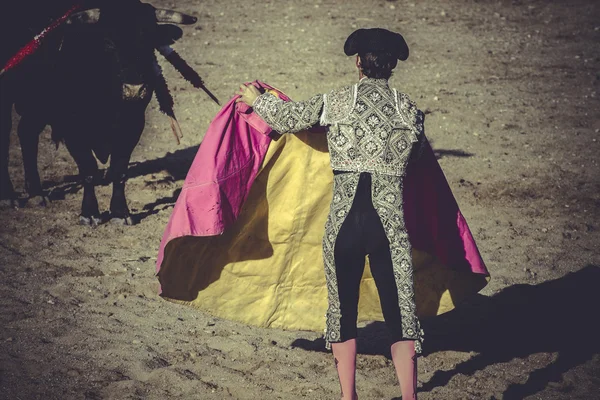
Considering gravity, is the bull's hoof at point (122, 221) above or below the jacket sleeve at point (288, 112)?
below

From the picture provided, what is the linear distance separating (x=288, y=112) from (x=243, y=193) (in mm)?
701

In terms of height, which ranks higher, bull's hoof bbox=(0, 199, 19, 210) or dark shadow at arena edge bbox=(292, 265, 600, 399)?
dark shadow at arena edge bbox=(292, 265, 600, 399)

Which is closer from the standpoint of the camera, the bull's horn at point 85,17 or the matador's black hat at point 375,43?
the matador's black hat at point 375,43

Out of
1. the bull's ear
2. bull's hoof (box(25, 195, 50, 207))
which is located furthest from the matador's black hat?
bull's hoof (box(25, 195, 50, 207))

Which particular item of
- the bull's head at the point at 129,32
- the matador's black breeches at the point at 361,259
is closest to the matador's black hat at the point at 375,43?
the matador's black breeches at the point at 361,259

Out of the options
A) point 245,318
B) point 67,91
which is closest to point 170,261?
point 245,318

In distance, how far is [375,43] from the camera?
344 centimetres

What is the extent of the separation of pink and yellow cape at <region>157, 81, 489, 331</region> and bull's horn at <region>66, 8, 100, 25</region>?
2771 millimetres

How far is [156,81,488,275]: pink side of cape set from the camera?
158 inches

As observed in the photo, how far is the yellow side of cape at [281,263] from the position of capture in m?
4.30

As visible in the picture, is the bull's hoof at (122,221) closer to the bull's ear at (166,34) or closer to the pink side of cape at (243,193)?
the bull's ear at (166,34)

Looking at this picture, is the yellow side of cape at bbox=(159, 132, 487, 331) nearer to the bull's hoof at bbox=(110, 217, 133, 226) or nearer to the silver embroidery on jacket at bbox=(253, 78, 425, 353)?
the silver embroidery on jacket at bbox=(253, 78, 425, 353)

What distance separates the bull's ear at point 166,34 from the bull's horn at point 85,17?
20.5 inches

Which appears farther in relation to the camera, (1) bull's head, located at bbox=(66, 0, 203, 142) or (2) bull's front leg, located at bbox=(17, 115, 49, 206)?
(2) bull's front leg, located at bbox=(17, 115, 49, 206)
